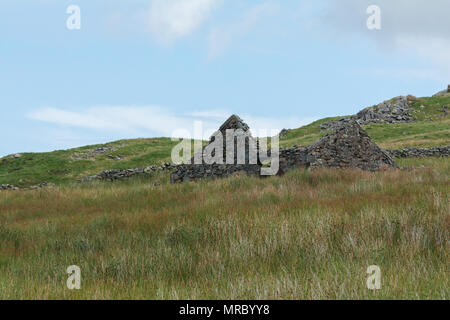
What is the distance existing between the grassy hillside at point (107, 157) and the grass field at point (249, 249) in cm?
2335

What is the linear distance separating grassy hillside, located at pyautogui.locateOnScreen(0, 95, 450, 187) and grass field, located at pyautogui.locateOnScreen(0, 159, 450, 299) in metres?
23.4

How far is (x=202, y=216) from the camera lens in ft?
25.0

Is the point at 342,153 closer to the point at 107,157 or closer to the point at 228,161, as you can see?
the point at 228,161

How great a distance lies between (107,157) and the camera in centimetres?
3869

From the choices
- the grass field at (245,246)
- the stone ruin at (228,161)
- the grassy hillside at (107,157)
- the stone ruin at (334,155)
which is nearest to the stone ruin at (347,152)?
the stone ruin at (334,155)

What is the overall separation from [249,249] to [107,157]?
3548cm

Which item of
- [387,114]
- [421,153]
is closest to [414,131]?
[387,114]

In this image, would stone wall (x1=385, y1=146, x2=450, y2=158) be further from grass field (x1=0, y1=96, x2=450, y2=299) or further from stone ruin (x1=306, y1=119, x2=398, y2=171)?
grass field (x1=0, y1=96, x2=450, y2=299)

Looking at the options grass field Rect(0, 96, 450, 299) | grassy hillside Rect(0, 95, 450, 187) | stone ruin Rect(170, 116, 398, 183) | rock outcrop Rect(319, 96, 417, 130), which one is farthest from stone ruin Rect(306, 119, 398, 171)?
rock outcrop Rect(319, 96, 417, 130)

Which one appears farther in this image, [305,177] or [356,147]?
[356,147]

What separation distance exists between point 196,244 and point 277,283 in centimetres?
230

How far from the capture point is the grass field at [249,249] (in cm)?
395
